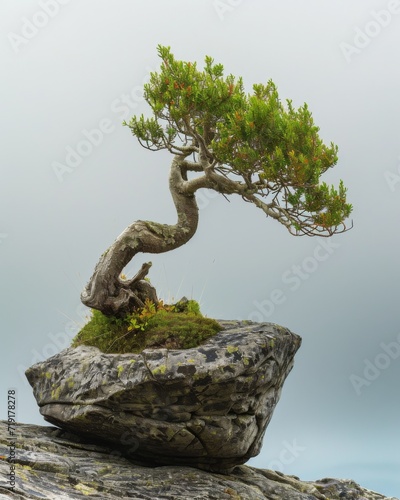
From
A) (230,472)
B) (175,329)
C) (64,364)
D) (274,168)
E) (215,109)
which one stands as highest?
(215,109)

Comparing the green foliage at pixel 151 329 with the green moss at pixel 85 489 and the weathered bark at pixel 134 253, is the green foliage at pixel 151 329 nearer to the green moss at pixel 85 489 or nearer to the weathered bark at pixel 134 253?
the weathered bark at pixel 134 253

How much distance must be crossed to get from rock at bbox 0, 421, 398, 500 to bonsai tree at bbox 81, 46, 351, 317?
234 cm

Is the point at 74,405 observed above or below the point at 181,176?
below

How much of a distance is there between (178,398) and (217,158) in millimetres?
3774

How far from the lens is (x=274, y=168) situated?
9.12 metres

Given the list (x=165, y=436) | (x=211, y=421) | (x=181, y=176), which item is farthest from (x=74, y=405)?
(x=181, y=176)

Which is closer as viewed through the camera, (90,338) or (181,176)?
(90,338)

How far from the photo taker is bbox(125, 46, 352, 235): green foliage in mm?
9047

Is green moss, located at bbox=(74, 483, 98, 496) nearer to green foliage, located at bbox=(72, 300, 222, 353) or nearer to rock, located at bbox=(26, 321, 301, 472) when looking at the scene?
rock, located at bbox=(26, 321, 301, 472)

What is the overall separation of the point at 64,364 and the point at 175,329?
2.01 m

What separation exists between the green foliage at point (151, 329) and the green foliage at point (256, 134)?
7.38 ft

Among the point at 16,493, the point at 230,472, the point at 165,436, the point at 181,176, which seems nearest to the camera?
the point at 16,493

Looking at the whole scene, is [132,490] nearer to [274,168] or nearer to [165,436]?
[165,436]

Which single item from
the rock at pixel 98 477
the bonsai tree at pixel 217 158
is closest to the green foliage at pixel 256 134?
the bonsai tree at pixel 217 158
